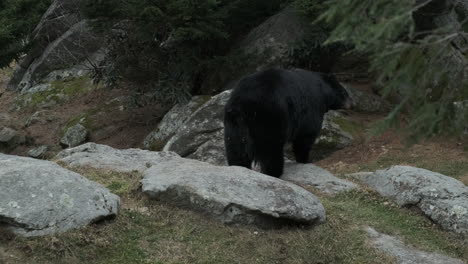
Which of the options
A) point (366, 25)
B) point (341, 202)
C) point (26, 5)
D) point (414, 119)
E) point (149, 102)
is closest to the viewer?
point (366, 25)

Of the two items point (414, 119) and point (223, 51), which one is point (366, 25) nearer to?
point (414, 119)

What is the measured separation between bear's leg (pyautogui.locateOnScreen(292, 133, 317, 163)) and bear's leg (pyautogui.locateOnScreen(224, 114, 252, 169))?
1.94 metres

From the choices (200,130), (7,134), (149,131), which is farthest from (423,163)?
(7,134)

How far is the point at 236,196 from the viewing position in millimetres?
6668

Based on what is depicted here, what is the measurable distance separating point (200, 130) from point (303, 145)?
3618mm

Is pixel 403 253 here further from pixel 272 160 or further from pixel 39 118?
pixel 39 118

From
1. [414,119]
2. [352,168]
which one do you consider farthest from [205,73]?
[414,119]

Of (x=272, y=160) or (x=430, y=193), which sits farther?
(x=272, y=160)

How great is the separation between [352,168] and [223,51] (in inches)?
244

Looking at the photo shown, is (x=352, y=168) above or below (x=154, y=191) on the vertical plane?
below

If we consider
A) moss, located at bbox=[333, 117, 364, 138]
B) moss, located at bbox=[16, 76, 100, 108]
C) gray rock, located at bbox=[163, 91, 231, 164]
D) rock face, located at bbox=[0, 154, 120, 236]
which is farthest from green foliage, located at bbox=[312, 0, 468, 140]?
moss, located at bbox=[16, 76, 100, 108]

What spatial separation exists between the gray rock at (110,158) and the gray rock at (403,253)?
12.1 ft

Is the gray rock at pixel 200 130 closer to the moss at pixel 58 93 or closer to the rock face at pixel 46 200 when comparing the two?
the rock face at pixel 46 200

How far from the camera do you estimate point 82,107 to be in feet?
64.0
